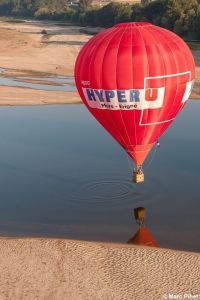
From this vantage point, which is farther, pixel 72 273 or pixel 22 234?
pixel 22 234

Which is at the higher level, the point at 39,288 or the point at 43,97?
the point at 39,288

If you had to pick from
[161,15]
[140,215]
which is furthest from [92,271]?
[161,15]

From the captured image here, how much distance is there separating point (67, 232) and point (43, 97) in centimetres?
2907

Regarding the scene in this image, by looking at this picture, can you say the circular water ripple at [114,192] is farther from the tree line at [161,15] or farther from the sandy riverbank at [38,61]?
the tree line at [161,15]

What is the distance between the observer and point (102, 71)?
71.2ft

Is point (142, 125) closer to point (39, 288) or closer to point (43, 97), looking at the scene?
point (39, 288)

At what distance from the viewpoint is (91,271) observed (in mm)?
18328

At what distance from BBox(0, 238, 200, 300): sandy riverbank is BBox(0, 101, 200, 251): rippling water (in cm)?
133

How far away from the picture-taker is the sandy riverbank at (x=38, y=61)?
49.5 m

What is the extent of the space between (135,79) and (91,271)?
7.53 m

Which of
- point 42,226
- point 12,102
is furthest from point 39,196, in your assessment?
point 12,102

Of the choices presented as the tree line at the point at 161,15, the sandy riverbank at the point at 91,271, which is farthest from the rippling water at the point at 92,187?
the tree line at the point at 161,15

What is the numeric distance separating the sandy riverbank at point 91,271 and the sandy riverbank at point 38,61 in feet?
94.7

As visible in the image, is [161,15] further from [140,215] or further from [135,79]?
[135,79]
